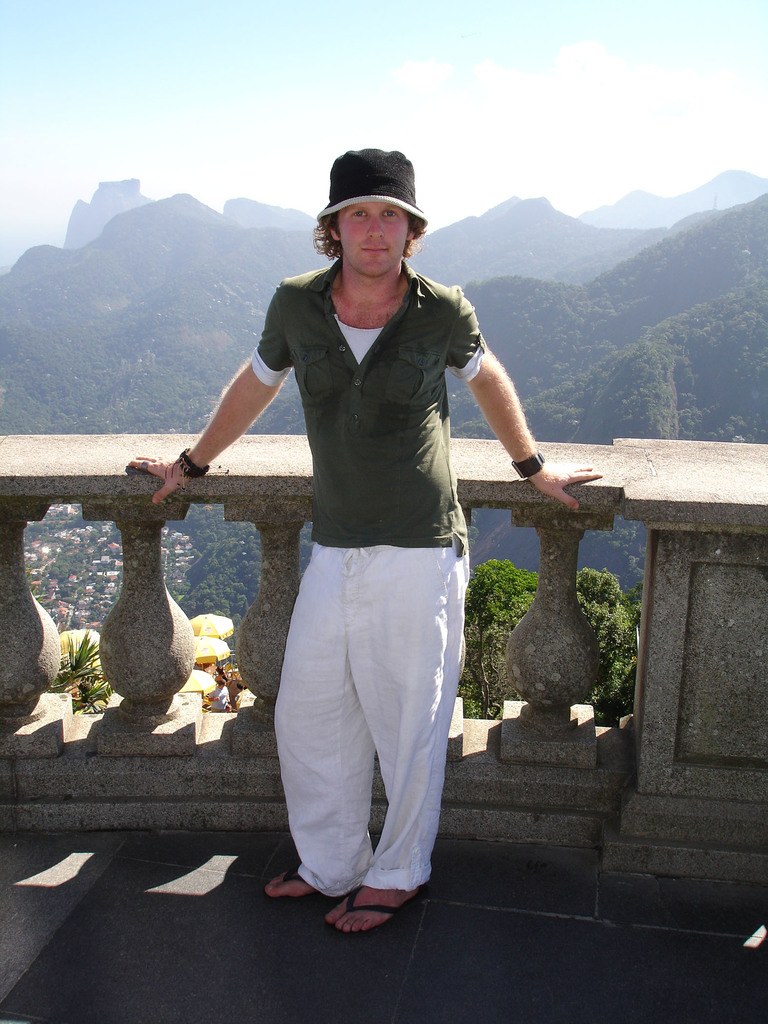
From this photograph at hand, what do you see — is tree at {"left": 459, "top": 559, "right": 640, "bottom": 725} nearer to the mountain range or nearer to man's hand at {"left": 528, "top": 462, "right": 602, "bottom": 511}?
man's hand at {"left": 528, "top": 462, "right": 602, "bottom": 511}

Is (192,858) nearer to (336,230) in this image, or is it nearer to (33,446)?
(33,446)

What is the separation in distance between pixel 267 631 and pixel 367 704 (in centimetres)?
53

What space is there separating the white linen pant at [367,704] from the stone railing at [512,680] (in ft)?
1.15

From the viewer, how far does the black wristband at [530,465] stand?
7.82ft

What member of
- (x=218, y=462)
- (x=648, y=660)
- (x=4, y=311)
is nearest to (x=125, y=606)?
(x=218, y=462)

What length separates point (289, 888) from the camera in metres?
2.48

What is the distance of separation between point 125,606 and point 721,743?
1.80 m

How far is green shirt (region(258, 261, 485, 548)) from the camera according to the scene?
214cm

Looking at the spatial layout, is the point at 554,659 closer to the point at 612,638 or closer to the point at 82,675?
the point at 82,675

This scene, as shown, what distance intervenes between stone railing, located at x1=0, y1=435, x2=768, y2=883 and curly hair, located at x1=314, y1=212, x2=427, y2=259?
60 cm

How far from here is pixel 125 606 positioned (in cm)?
272

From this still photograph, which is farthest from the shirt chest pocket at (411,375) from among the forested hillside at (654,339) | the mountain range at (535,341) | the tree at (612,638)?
the forested hillside at (654,339)

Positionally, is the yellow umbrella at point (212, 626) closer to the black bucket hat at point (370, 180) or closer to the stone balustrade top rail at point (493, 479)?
the stone balustrade top rail at point (493, 479)

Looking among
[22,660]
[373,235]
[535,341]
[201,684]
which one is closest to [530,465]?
[373,235]
